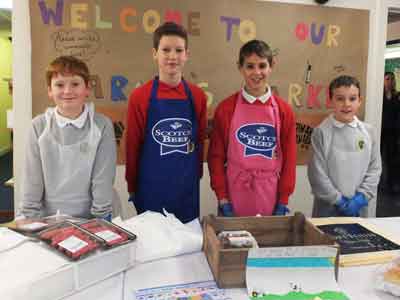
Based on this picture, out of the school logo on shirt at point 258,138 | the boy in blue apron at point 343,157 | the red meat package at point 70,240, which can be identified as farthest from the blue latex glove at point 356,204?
the red meat package at point 70,240

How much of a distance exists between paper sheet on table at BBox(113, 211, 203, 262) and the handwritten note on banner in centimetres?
23

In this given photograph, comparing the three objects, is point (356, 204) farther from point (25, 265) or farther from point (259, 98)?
point (25, 265)

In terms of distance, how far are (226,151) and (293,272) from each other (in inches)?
28.4

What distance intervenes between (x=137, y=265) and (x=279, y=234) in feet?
1.35

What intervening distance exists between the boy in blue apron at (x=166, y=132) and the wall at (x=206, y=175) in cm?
81

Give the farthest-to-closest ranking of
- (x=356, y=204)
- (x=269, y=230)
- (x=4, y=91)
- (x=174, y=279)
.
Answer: (x=4, y=91) < (x=356, y=204) < (x=269, y=230) < (x=174, y=279)

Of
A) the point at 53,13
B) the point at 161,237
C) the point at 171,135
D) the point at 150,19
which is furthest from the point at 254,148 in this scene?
the point at 53,13

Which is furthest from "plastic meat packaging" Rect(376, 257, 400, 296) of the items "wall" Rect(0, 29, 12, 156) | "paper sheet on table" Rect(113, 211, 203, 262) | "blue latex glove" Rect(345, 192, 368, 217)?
"wall" Rect(0, 29, 12, 156)

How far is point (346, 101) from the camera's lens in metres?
1.71

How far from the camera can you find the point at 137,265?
38.9 inches

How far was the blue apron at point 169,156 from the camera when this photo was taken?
1.47 meters

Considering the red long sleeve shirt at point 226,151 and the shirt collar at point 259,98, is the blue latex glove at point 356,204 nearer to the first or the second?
the red long sleeve shirt at point 226,151

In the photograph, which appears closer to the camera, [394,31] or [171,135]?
[171,135]

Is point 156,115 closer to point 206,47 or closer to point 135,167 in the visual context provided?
point 135,167
